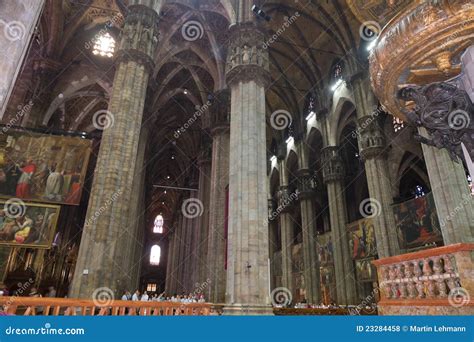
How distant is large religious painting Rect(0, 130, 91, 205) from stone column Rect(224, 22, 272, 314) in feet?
18.9

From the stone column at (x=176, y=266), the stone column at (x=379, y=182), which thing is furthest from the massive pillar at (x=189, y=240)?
the stone column at (x=379, y=182)

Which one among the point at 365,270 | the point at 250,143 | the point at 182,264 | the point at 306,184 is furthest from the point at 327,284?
the point at 250,143

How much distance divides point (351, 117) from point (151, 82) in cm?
1406

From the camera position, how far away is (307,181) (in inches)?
933

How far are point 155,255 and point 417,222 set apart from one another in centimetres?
4030

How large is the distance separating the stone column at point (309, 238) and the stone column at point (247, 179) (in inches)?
492

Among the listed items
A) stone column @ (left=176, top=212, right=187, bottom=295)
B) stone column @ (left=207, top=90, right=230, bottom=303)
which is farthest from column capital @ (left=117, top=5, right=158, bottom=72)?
stone column @ (left=176, top=212, right=187, bottom=295)

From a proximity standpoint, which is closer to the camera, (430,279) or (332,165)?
(430,279)

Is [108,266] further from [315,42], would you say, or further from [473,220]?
[315,42]

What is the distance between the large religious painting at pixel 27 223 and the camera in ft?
33.4

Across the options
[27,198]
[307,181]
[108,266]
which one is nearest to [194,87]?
[307,181]

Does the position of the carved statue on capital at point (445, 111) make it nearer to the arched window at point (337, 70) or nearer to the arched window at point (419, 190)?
the arched window at point (337, 70)

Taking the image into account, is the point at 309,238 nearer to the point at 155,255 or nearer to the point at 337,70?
the point at 337,70

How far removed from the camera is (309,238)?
72.2 feet
